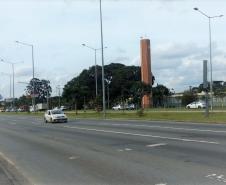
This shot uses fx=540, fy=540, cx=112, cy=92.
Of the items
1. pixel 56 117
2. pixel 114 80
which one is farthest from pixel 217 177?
pixel 114 80

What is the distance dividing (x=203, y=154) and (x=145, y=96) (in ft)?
358

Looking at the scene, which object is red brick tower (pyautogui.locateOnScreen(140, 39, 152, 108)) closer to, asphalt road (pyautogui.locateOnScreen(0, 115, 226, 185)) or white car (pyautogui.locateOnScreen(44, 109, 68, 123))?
white car (pyautogui.locateOnScreen(44, 109, 68, 123))

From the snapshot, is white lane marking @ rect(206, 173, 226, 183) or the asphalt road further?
the asphalt road

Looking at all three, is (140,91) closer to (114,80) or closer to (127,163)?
(114,80)

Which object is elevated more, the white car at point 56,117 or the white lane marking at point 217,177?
the white car at point 56,117

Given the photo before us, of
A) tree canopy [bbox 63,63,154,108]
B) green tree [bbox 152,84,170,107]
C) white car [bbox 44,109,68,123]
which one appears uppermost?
tree canopy [bbox 63,63,154,108]

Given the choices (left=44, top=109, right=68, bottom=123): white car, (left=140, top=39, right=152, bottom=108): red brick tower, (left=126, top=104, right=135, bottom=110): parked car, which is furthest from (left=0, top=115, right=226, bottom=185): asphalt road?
(left=140, top=39, right=152, bottom=108): red brick tower

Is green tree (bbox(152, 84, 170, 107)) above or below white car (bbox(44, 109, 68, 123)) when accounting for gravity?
above

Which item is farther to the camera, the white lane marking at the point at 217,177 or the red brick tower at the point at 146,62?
the red brick tower at the point at 146,62

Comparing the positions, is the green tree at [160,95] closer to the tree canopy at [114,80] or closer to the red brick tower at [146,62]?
the red brick tower at [146,62]

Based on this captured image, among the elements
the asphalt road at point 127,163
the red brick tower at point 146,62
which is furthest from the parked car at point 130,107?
the asphalt road at point 127,163

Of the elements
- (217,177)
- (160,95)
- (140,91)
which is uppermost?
(140,91)

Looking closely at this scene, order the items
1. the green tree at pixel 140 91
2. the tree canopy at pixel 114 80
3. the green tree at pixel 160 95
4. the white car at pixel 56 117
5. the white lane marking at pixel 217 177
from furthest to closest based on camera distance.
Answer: the tree canopy at pixel 114 80 < the green tree at pixel 160 95 < the green tree at pixel 140 91 < the white car at pixel 56 117 < the white lane marking at pixel 217 177

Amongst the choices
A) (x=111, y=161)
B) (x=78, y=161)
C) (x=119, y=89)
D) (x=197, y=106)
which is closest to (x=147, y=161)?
(x=111, y=161)
